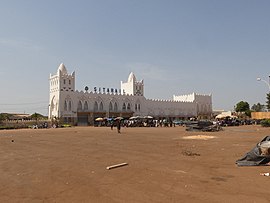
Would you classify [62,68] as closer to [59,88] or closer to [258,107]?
[59,88]

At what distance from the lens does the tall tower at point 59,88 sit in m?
60.0

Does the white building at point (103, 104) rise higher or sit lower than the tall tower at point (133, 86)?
lower

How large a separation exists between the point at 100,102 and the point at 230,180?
200 ft

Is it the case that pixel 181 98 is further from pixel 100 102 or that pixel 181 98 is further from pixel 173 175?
pixel 173 175

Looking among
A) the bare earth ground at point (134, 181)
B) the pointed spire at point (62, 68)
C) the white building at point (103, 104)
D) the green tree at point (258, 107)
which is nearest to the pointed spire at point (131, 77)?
the white building at point (103, 104)

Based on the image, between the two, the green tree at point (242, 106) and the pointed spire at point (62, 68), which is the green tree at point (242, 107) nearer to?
the green tree at point (242, 106)

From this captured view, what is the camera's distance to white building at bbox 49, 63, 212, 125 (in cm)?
6128

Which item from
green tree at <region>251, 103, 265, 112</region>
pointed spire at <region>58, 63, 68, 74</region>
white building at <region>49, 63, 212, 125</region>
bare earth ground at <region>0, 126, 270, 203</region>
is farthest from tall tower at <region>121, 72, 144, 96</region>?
green tree at <region>251, 103, 265, 112</region>

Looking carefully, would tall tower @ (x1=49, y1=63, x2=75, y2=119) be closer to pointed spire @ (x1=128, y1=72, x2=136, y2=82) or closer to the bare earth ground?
pointed spire @ (x1=128, y1=72, x2=136, y2=82)

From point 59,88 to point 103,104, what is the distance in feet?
37.7

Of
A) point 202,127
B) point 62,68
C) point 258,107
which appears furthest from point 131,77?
point 258,107

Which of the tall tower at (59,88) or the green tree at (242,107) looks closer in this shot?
the tall tower at (59,88)

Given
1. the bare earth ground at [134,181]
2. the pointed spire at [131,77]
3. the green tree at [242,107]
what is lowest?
the bare earth ground at [134,181]

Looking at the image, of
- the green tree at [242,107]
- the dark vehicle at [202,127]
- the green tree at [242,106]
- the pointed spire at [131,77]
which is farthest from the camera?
the green tree at [242,106]
